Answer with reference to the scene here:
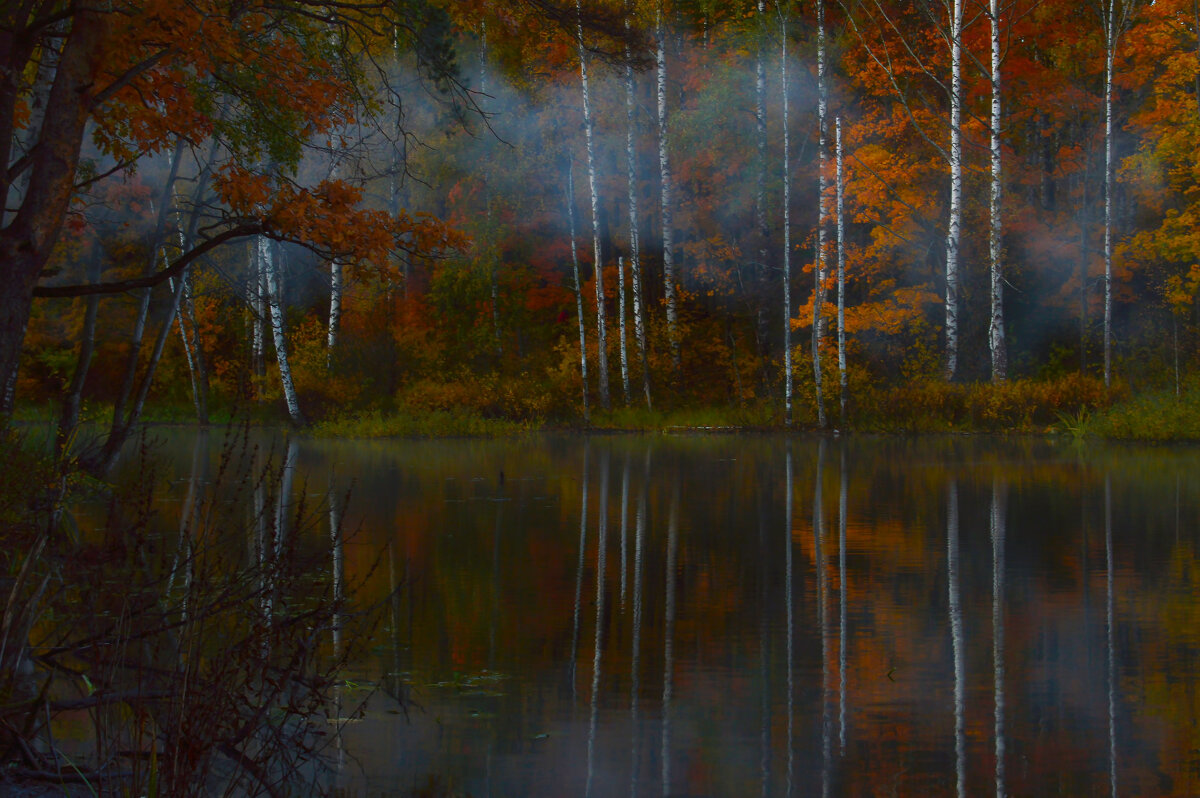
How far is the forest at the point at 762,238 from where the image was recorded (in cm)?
3591

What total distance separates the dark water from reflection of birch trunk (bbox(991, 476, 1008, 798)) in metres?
0.03

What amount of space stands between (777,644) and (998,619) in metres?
1.76

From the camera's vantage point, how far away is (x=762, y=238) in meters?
44.4

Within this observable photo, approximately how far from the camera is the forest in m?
35.9

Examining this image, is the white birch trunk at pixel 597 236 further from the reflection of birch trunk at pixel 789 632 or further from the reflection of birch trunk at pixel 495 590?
the reflection of birch trunk at pixel 495 590

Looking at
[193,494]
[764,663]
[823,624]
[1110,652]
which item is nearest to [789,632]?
[823,624]

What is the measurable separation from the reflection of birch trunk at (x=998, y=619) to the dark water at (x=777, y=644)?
3 cm

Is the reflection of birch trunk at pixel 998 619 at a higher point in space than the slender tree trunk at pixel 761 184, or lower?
lower

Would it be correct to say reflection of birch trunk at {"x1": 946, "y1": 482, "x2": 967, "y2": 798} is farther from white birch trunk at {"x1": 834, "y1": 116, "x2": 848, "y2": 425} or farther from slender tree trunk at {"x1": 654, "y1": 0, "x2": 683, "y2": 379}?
slender tree trunk at {"x1": 654, "y1": 0, "x2": 683, "y2": 379}

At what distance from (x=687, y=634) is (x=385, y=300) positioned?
37.0m

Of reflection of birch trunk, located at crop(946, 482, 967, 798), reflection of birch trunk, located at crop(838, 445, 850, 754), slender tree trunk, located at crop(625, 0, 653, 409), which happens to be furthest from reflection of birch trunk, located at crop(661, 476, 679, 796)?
slender tree trunk, located at crop(625, 0, 653, 409)

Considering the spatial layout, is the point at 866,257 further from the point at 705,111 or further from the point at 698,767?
the point at 698,767

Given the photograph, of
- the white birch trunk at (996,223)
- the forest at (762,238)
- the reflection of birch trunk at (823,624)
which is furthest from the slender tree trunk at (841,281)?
the reflection of birch trunk at (823,624)

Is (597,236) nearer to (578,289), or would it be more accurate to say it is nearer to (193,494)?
(578,289)
